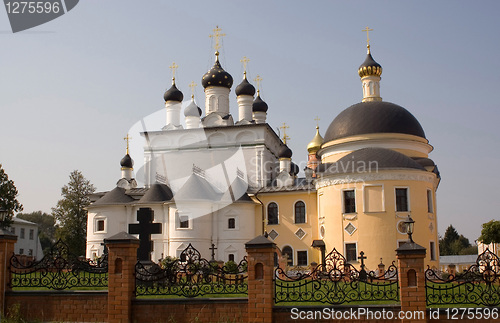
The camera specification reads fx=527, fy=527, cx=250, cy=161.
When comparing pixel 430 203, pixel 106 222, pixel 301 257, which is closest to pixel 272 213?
pixel 301 257

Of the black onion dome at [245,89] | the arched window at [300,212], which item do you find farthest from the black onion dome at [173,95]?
the arched window at [300,212]

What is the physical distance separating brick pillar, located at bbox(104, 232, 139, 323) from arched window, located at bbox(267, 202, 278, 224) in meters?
20.8

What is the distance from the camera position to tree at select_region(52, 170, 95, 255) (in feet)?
143

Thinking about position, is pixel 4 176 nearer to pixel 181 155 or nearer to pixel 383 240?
pixel 181 155

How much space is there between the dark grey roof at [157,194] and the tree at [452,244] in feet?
154

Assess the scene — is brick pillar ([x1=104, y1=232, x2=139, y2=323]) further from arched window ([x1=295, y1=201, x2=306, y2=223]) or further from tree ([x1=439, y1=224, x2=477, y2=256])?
tree ([x1=439, y1=224, x2=477, y2=256])

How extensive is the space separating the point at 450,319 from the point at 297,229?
2069 cm

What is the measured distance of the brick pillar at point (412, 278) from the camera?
1016 cm

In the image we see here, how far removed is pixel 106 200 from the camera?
32.7m

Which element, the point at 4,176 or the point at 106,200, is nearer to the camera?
the point at 106,200

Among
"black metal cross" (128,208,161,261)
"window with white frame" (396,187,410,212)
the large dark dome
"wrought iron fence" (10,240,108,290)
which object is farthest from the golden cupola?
"wrought iron fence" (10,240,108,290)

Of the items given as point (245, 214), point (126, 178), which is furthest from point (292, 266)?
point (126, 178)

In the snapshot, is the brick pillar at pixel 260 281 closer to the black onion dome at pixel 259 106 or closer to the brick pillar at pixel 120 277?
the brick pillar at pixel 120 277

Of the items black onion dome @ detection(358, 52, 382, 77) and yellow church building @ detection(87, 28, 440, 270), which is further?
black onion dome @ detection(358, 52, 382, 77)
